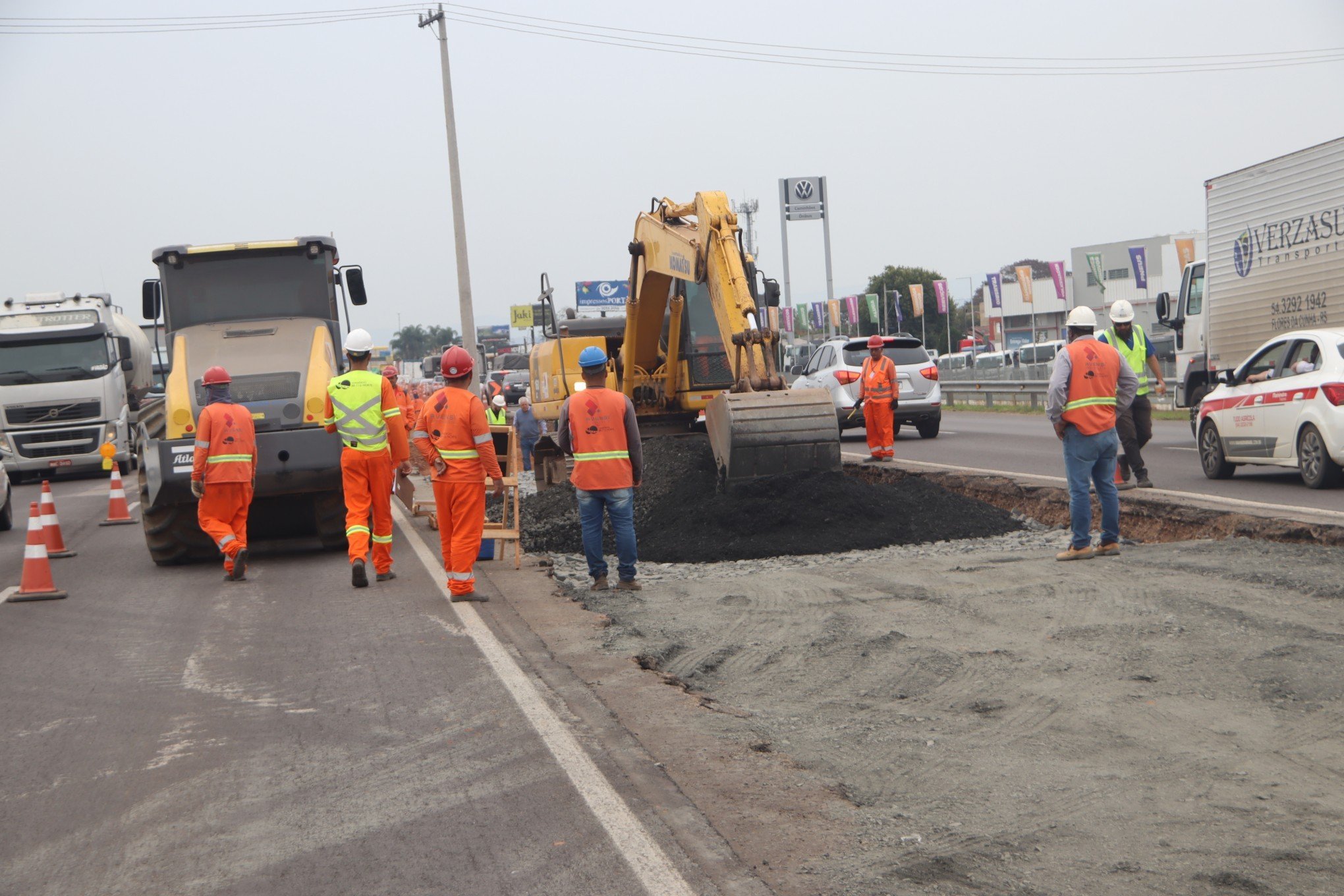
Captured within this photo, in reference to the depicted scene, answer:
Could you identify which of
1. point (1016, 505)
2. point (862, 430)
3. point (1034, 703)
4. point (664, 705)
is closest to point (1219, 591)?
point (1034, 703)

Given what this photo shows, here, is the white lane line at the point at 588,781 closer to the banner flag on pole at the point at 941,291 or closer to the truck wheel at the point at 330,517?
the truck wheel at the point at 330,517

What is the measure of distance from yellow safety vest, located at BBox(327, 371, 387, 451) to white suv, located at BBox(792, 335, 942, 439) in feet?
45.4

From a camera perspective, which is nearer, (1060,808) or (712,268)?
(1060,808)

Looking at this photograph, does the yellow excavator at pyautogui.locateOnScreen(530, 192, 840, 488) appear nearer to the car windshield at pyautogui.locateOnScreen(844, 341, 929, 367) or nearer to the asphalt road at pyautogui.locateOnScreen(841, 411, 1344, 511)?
the asphalt road at pyautogui.locateOnScreen(841, 411, 1344, 511)

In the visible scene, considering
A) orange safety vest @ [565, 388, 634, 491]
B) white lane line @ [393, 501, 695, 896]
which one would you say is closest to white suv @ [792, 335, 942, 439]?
orange safety vest @ [565, 388, 634, 491]

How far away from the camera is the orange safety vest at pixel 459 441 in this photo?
32.1 feet

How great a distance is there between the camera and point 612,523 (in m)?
10.1

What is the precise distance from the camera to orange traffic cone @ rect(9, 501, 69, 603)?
10.7 metres

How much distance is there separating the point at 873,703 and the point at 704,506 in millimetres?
6641

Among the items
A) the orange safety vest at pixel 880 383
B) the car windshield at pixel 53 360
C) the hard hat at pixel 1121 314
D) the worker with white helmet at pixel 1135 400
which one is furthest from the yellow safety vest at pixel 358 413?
the car windshield at pixel 53 360

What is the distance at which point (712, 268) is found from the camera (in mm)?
13508

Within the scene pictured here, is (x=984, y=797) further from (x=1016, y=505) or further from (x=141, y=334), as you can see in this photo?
(x=141, y=334)

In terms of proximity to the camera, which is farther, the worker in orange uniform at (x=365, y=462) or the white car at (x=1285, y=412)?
the white car at (x=1285, y=412)

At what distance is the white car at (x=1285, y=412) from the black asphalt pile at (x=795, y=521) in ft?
10.4
